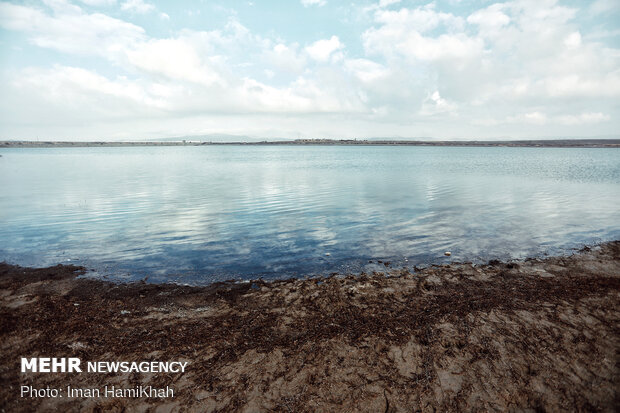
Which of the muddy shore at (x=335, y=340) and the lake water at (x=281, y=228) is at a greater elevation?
the lake water at (x=281, y=228)

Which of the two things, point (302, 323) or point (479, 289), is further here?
point (479, 289)

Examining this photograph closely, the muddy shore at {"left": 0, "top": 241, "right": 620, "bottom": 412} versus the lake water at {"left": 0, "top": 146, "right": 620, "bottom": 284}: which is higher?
the lake water at {"left": 0, "top": 146, "right": 620, "bottom": 284}

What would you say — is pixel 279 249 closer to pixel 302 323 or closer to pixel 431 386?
pixel 302 323

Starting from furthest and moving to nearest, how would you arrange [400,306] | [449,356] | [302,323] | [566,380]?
1. [400,306]
2. [302,323]
3. [449,356]
4. [566,380]

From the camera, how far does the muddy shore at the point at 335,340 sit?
18.5 ft

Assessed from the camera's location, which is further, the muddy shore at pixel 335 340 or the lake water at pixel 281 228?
the lake water at pixel 281 228

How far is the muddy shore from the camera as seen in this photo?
5645mm

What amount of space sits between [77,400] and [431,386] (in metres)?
6.76

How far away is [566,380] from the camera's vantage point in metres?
5.99

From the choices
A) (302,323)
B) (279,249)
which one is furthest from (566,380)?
(279,249)

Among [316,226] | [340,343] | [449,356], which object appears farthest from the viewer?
[316,226]

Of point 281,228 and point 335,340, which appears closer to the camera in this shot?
point 335,340

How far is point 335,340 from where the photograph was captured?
7.27 m

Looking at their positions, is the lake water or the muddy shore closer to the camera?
the muddy shore
